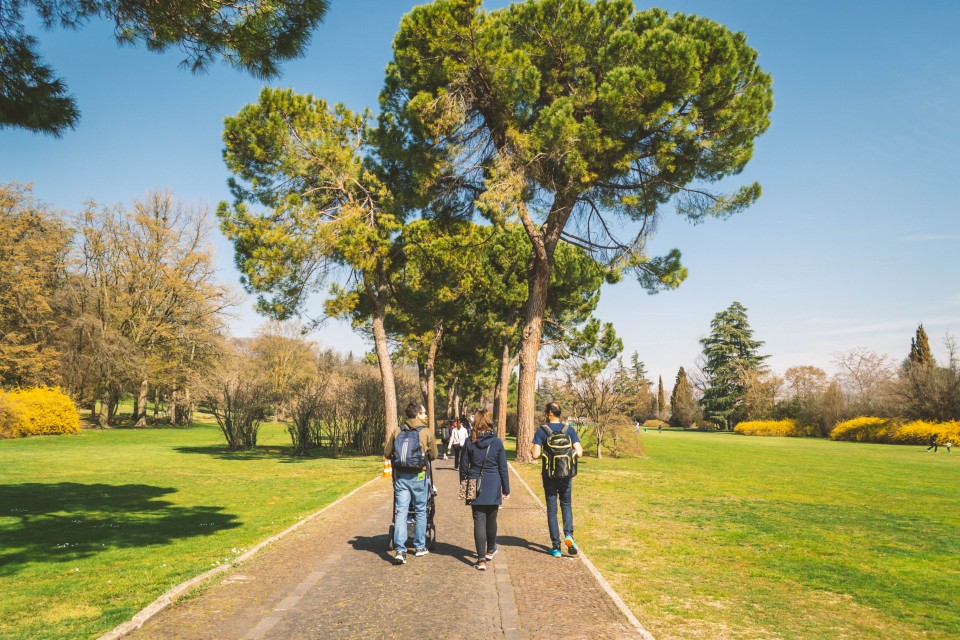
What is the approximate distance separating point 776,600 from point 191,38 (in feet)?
29.0

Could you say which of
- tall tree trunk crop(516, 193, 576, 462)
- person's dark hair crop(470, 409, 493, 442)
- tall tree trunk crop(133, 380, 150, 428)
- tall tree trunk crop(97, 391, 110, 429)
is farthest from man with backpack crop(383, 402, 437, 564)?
tall tree trunk crop(133, 380, 150, 428)

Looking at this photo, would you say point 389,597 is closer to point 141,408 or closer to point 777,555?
point 777,555

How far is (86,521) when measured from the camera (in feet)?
29.2

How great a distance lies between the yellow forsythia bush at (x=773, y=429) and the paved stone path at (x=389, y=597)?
58.8 meters

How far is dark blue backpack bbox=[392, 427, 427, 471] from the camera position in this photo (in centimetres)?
629

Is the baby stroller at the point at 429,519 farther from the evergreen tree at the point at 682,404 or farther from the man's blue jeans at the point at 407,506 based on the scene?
the evergreen tree at the point at 682,404

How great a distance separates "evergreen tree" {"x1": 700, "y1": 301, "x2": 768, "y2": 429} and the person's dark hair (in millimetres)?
72559

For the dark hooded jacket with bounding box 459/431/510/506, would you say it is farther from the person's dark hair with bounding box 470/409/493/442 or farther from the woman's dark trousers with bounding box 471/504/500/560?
the person's dark hair with bounding box 470/409/493/442

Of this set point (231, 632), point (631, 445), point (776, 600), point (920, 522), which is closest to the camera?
point (231, 632)

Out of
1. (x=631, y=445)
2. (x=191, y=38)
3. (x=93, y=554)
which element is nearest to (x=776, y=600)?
(x=93, y=554)

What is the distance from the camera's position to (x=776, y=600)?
5.28 m

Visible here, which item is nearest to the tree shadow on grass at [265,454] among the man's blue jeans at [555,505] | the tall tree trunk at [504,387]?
the tall tree trunk at [504,387]

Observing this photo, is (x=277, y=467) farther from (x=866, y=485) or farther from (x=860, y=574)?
(x=866, y=485)

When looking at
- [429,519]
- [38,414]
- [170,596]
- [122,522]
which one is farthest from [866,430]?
[38,414]
